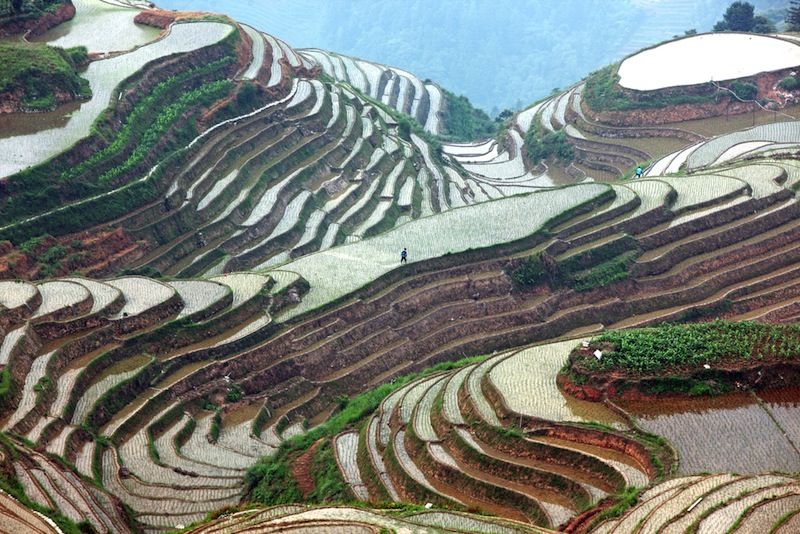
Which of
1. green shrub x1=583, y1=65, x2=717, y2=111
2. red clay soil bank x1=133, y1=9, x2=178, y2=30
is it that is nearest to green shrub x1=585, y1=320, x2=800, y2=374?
green shrub x1=583, y1=65, x2=717, y2=111

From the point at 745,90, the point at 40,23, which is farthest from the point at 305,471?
the point at 745,90

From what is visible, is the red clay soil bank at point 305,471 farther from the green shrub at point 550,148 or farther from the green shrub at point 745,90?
the green shrub at point 745,90

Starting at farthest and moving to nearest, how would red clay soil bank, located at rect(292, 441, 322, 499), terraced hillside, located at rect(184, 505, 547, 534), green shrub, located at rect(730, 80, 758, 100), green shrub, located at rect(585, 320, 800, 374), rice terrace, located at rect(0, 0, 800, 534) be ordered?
green shrub, located at rect(730, 80, 758, 100) → red clay soil bank, located at rect(292, 441, 322, 499) → green shrub, located at rect(585, 320, 800, 374) → rice terrace, located at rect(0, 0, 800, 534) → terraced hillside, located at rect(184, 505, 547, 534)

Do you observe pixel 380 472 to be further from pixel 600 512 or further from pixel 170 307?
pixel 170 307

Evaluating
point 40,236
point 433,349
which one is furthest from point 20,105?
point 433,349

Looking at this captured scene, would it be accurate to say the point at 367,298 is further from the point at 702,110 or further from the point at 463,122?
the point at 463,122

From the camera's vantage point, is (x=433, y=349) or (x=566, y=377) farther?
(x=433, y=349)

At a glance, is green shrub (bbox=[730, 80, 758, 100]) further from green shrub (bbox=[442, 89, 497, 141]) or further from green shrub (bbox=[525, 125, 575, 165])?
green shrub (bbox=[442, 89, 497, 141])
